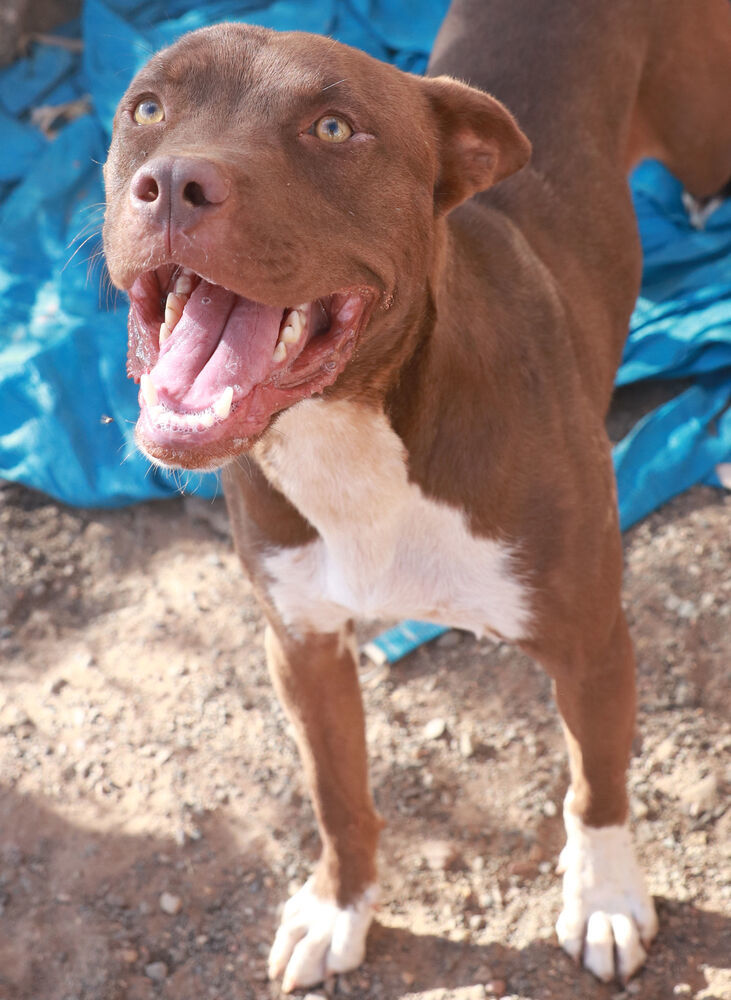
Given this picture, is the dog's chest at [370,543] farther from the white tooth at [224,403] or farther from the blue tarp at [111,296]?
the blue tarp at [111,296]

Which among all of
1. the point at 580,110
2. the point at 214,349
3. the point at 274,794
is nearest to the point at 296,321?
the point at 214,349

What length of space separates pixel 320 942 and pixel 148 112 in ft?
6.92

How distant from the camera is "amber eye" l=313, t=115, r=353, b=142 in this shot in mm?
2074

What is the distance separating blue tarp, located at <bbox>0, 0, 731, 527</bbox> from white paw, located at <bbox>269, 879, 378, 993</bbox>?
5.46ft

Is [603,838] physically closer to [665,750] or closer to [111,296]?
[665,750]

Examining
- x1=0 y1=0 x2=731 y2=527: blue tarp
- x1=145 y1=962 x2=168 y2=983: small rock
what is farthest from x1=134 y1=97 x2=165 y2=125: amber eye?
x1=145 y1=962 x2=168 y2=983: small rock

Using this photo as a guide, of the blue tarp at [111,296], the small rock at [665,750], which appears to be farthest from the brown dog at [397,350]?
the blue tarp at [111,296]

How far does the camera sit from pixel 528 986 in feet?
9.89

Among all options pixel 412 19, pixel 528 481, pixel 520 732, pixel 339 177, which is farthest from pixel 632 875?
pixel 412 19

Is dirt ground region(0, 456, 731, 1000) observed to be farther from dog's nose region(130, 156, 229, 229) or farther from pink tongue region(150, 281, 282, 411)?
dog's nose region(130, 156, 229, 229)

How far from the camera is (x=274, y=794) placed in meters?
3.55

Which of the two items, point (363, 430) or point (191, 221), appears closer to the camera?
point (191, 221)

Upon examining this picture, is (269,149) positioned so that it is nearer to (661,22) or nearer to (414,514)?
(414,514)

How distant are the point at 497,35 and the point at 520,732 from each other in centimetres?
208
